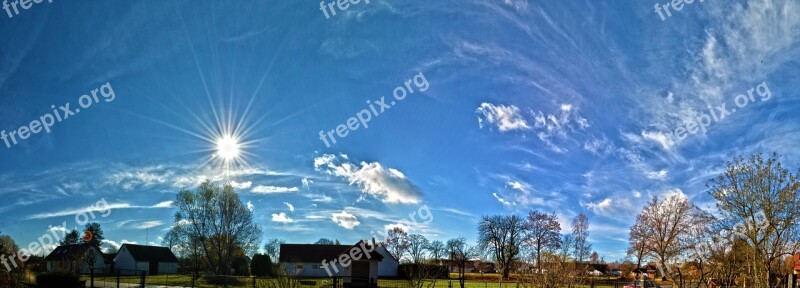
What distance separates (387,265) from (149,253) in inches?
1247

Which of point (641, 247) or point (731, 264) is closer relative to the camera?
point (731, 264)

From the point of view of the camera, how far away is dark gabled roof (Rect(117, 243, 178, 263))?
63938 millimetres

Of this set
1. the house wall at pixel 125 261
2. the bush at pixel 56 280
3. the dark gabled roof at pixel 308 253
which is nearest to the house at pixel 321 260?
the dark gabled roof at pixel 308 253

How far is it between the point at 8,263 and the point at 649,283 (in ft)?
135

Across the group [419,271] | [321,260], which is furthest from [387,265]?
[419,271]

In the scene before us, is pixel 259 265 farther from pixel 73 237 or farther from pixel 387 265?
pixel 73 237

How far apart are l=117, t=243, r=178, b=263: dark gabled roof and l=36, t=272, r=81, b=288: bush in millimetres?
39657

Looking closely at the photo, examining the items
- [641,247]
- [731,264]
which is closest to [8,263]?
[731,264]

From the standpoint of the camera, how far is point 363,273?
43688 millimetres

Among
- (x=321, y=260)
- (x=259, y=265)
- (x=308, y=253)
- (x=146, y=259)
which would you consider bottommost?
(x=146, y=259)

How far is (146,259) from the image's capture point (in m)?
64.6

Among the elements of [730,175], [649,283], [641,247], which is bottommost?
[649,283]

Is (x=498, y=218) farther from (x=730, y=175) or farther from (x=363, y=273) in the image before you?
(x=730, y=175)

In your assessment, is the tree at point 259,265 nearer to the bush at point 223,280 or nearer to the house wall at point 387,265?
the house wall at point 387,265
